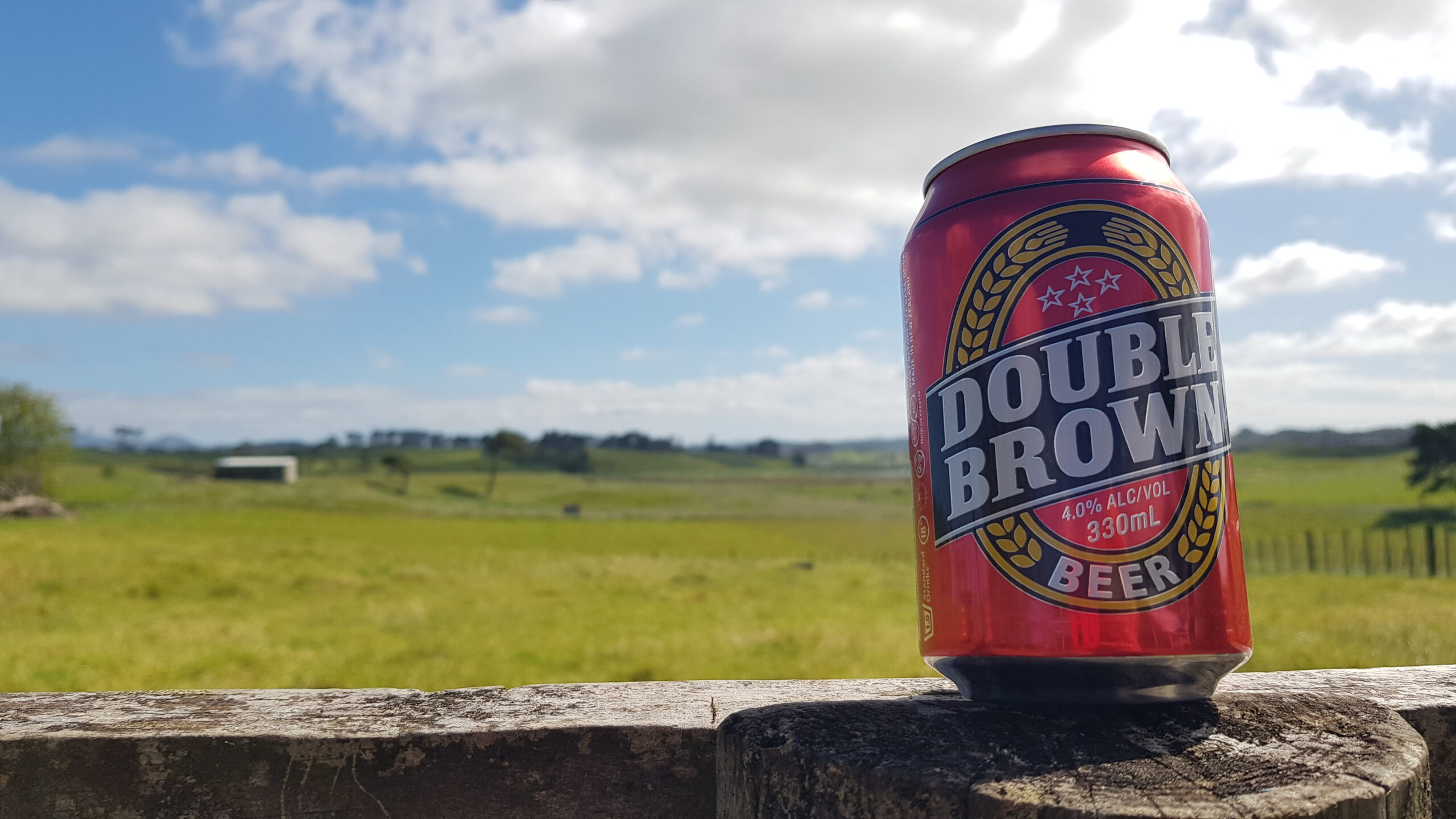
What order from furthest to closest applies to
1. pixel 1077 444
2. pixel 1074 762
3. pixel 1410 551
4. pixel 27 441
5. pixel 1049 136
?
1. pixel 27 441
2. pixel 1410 551
3. pixel 1049 136
4. pixel 1077 444
5. pixel 1074 762

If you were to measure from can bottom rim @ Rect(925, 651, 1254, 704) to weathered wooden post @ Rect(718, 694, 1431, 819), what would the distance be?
0.02 meters

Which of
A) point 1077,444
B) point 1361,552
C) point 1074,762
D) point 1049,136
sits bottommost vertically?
point 1361,552

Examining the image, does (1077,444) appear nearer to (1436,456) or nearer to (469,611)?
(469,611)

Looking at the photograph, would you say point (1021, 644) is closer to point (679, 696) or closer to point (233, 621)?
point (679, 696)

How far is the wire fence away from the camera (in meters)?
26.2

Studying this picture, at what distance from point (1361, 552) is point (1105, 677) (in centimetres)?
3754

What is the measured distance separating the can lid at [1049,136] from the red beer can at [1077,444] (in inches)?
1.7

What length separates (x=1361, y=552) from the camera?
103ft

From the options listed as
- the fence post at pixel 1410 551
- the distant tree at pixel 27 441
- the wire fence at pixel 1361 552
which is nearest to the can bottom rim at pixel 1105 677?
the wire fence at pixel 1361 552

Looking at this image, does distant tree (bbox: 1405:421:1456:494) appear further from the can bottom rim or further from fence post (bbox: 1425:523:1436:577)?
the can bottom rim

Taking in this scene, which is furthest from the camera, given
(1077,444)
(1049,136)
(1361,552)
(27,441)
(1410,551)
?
(27,441)

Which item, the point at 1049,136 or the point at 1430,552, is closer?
the point at 1049,136

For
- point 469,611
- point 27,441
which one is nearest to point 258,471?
point 27,441

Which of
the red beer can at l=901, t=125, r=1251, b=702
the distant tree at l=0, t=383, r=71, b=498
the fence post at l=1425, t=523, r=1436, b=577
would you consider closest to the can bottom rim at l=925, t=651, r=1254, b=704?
the red beer can at l=901, t=125, r=1251, b=702
